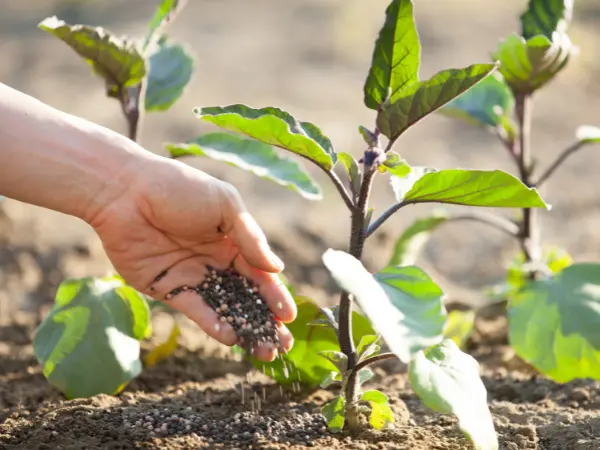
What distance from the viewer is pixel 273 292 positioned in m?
2.04

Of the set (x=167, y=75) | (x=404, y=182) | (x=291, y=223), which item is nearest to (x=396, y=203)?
(x=404, y=182)

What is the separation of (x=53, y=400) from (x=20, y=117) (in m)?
0.83

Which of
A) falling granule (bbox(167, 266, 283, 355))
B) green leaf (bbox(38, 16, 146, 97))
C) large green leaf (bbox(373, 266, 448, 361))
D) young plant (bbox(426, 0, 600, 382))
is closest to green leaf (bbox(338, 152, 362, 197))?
large green leaf (bbox(373, 266, 448, 361))

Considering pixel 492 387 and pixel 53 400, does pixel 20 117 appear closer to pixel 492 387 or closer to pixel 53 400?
pixel 53 400

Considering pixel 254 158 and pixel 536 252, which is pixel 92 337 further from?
pixel 536 252

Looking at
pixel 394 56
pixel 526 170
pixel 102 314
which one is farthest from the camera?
pixel 526 170

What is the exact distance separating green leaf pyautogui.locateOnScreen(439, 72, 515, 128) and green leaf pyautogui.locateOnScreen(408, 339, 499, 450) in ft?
3.95

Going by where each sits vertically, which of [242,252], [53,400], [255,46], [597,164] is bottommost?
[53,400]

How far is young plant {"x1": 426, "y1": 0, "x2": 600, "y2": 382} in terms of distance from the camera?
223cm

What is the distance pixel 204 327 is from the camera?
2045 millimetres

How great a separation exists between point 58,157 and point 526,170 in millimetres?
1525

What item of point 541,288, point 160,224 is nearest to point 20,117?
point 160,224

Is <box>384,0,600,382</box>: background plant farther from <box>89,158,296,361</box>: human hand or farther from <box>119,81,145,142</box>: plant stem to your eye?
<box>119,81,145,142</box>: plant stem

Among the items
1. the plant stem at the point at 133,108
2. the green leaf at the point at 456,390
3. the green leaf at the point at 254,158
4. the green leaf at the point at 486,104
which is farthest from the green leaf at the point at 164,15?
the green leaf at the point at 456,390
